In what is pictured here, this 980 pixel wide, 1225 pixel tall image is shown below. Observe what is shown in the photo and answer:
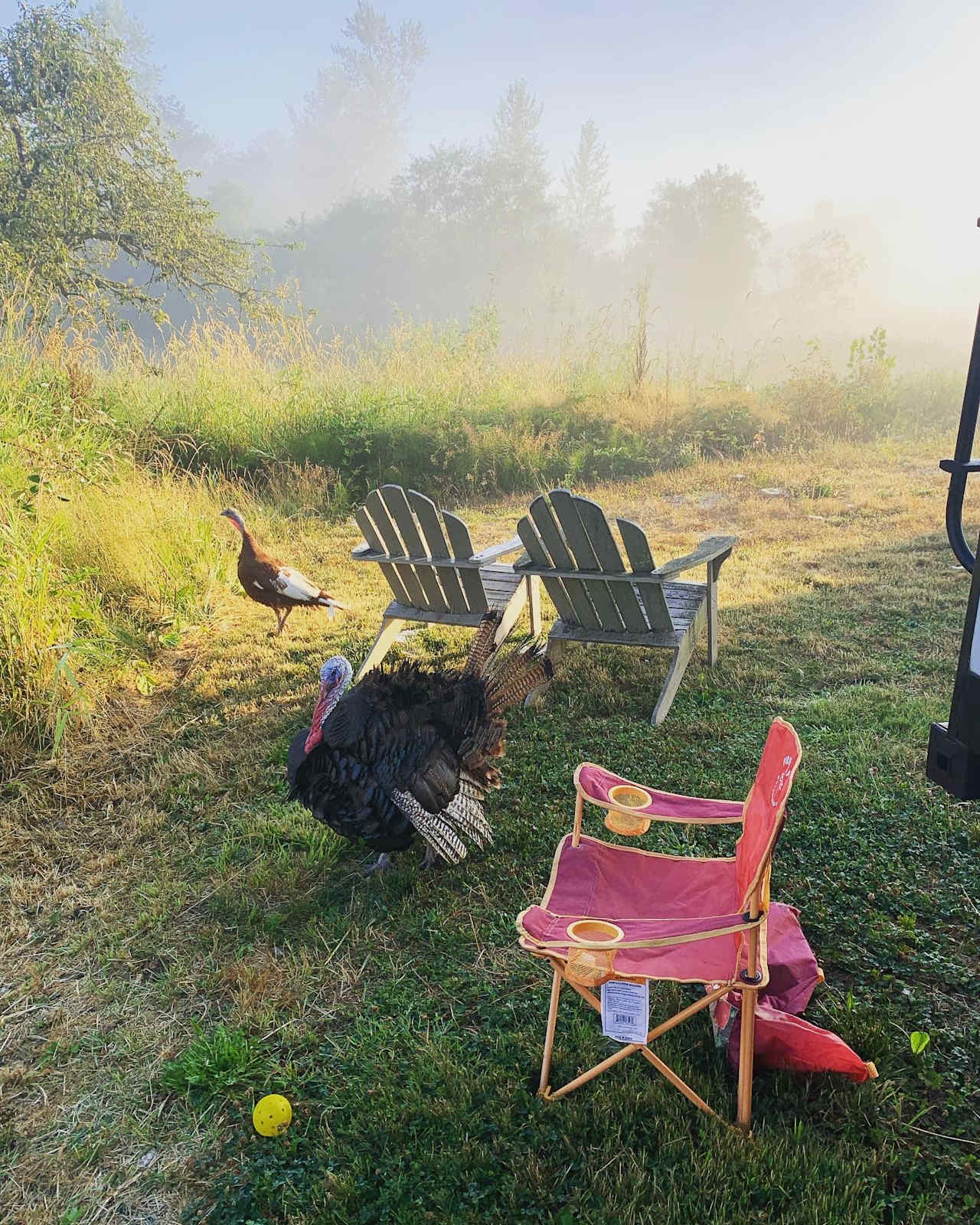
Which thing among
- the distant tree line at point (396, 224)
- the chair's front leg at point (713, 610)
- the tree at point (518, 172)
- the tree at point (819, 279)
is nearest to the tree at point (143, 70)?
the distant tree line at point (396, 224)

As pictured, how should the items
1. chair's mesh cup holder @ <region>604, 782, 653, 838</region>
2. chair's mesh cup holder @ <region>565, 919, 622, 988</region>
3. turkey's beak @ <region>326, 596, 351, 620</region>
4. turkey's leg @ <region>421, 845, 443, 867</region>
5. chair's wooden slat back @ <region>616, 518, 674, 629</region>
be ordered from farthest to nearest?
turkey's beak @ <region>326, 596, 351, 620</region>
chair's wooden slat back @ <region>616, 518, 674, 629</region>
turkey's leg @ <region>421, 845, 443, 867</region>
chair's mesh cup holder @ <region>604, 782, 653, 838</region>
chair's mesh cup holder @ <region>565, 919, 622, 988</region>

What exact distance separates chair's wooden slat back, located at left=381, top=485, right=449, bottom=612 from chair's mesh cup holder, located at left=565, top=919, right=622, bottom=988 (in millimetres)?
2593

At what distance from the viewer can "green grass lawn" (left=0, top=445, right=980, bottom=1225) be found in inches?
64.5

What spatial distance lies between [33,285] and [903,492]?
13.4m

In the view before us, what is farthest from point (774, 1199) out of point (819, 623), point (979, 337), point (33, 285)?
point (33, 285)

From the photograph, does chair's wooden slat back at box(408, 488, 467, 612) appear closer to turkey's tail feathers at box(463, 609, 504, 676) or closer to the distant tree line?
turkey's tail feathers at box(463, 609, 504, 676)

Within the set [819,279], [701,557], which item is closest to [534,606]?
[701,557]

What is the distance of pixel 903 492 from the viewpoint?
7598 millimetres

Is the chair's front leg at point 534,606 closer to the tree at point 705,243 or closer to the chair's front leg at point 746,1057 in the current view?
the chair's front leg at point 746,1057

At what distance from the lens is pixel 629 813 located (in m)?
1.89

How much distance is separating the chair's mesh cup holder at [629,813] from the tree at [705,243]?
4387 cm

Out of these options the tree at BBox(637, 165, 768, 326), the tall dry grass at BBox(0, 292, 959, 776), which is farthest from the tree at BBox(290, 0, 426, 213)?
the tall dry grass at BBox(0, 292, 959, 776)

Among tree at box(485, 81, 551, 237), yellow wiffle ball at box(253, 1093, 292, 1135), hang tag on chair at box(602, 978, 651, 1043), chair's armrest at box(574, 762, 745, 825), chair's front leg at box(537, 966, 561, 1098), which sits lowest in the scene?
yellow wiffle ball at box(253, 1093, 292, 1135)

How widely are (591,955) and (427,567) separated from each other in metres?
2.69
